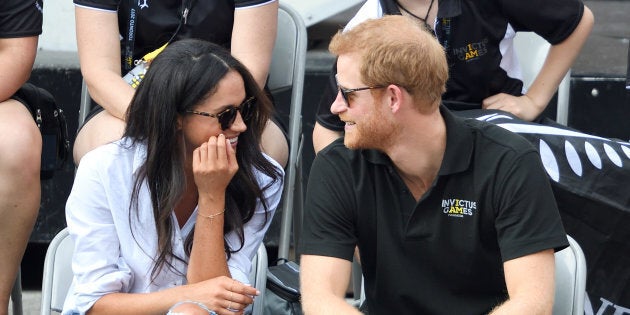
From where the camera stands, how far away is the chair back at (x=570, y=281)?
117 inches

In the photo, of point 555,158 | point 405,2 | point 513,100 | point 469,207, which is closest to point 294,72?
point 405,2

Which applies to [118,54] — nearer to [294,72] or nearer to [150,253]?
[294,72]

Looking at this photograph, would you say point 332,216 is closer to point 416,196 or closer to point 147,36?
point 416,196

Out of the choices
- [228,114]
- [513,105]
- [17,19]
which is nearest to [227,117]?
[228,114]

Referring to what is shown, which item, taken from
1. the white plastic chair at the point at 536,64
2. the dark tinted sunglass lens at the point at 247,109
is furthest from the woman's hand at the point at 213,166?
the white plastic chair at the point at 536,64

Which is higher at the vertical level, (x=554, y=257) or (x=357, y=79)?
(x=357, y=79)

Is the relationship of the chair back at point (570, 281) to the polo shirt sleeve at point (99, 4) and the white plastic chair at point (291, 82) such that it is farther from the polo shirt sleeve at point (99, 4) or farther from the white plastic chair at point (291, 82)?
the polo shirt sleeve at point (99, 4)

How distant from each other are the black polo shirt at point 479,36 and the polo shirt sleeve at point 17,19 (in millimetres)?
1036

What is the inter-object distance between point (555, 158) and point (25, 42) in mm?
1791

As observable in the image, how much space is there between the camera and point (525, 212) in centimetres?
283

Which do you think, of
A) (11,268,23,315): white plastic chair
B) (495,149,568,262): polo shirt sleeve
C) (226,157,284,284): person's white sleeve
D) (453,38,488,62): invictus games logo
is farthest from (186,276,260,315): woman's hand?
(453,38,488,62): invictus games logo

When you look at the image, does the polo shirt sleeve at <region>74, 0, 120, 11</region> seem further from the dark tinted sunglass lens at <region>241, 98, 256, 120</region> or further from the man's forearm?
the man's forearm

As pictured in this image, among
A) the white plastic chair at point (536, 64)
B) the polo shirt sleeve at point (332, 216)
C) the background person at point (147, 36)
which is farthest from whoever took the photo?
the white plastic chair at point (536, 64)

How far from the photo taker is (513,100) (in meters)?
3.98
